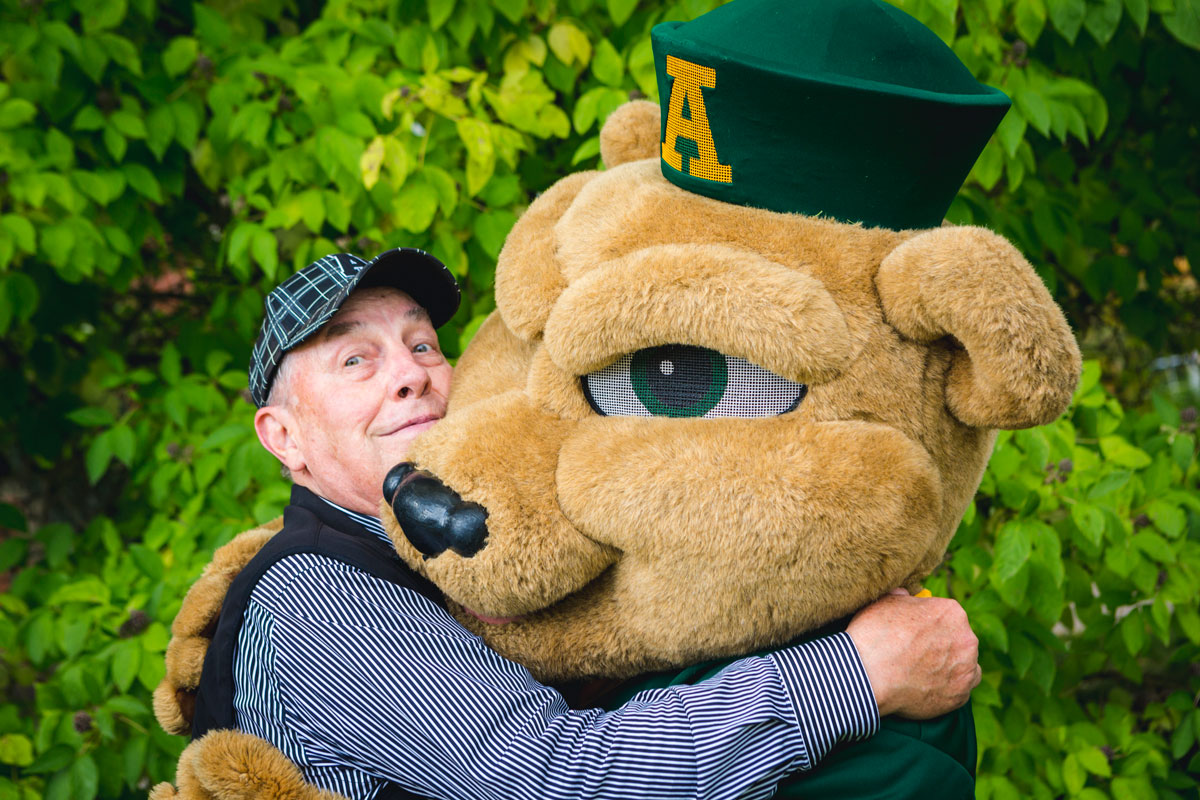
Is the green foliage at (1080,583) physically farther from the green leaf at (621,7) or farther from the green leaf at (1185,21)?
the green leaf at (621,7)

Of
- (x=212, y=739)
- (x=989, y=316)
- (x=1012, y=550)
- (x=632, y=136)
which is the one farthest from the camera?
(x=1012, y=550)

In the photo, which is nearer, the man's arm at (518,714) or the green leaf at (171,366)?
the man's arm at (518,714)

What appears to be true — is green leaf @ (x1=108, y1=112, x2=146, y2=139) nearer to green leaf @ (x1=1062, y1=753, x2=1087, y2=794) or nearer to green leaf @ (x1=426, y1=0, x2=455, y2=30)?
green leaf @ (x1=426, y1=0, x2=455, y2=30)

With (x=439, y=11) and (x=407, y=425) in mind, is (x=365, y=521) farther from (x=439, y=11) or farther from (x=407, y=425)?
(x=439, y=11)

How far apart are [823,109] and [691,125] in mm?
210

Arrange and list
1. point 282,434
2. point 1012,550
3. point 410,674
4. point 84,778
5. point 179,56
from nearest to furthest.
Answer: point 410,674, point 282,434, point 1012,550, point 84,778, point 179,56

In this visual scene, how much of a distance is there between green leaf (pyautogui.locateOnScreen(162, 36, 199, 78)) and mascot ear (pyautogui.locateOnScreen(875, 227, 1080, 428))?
2428 mm

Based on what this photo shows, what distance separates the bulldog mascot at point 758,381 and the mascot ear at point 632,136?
0.27 meters

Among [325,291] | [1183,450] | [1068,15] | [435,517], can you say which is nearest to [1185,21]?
[1068,15]

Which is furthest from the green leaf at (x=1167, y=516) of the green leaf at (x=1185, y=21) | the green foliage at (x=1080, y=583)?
the green leaf at (x=1185, y=21)

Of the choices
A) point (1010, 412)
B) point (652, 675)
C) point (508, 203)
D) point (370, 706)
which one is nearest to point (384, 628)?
point (370, 706)

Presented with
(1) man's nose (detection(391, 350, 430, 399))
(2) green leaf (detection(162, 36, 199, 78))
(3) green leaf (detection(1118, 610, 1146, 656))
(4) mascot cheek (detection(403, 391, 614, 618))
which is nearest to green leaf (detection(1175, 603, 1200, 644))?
(3) green leaf (detection(1118, 610, 1146, 656))

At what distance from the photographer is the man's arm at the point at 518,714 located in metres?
1.49

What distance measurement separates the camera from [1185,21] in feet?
8.95
